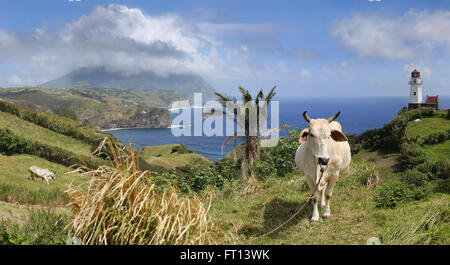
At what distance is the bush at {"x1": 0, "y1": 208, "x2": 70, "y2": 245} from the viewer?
4.07 metres

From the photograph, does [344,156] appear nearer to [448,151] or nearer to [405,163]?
[405,163]

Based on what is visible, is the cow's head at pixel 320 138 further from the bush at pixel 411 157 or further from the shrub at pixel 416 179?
the bush at pixel 411 157

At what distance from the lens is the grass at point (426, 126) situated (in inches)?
683

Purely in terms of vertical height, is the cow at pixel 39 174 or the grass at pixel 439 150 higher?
the grass at pixel 439 150

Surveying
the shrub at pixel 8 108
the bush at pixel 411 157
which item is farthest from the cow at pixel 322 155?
the shrub at pixel 8 108

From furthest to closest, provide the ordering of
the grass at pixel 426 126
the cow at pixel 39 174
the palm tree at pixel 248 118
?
1. the cow at pixel 39 174
2. the grass at pixel 426 126
3. the palm tree at pixel 248 118

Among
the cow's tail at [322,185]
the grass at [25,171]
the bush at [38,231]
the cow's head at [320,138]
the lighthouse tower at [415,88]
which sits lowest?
the grass at [25,171]

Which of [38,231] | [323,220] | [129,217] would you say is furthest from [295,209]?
[38,231]

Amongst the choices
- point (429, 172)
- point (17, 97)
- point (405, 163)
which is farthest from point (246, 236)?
point (17, 97)

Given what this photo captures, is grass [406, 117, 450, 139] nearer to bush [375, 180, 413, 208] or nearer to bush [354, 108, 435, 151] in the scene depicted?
bush [354, 108, 435, 151]

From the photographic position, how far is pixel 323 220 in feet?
19.5

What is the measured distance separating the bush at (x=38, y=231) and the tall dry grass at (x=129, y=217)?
47 cm

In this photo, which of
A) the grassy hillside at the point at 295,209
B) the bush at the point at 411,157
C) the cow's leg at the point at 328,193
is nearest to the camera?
the grassy hillside at the point at 295,209

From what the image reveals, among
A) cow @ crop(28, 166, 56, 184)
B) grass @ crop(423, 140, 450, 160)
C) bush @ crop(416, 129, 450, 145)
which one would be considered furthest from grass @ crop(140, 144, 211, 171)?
grass @ crop(423, 140, 450, 160)
